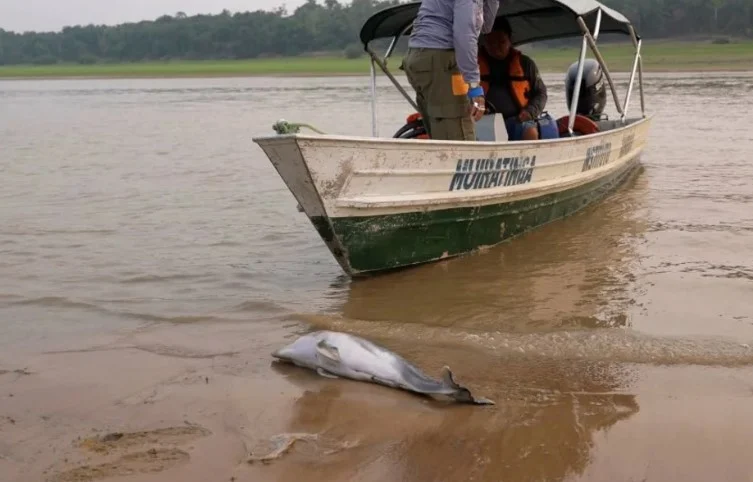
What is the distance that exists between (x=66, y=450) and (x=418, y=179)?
10.5 feet

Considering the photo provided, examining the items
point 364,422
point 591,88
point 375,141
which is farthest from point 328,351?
point 591,88

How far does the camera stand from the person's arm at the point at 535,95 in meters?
7.70

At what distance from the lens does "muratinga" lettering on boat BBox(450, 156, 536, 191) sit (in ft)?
20.2

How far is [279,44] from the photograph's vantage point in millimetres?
91375

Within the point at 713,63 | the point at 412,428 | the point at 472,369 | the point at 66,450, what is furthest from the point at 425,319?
the point at 713,63

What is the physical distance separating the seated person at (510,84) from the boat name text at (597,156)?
2.46 feet

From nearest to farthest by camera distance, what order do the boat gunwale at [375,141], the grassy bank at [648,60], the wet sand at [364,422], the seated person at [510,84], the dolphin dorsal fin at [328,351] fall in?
the wet sand at [364,422] < the dolphin dorsal fin at [328,351] < the boat gunwale at [375,141] < the seated person at [510,84] < the grassy bank at [648,60]

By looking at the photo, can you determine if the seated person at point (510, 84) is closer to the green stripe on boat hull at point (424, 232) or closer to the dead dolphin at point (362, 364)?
the green stripe on boat hull at point (424, 232)

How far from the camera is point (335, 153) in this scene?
5.32m

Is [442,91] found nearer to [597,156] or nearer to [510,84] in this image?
[510,84]

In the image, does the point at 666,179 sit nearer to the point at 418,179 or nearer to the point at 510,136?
the point at 510,136

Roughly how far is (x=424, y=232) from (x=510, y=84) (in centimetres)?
220

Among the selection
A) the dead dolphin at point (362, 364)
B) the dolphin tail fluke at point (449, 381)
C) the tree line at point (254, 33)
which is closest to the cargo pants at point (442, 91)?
the dead dolphin at point (362, 364)

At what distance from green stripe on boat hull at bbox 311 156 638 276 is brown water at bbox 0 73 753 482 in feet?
0.46
